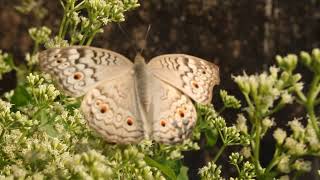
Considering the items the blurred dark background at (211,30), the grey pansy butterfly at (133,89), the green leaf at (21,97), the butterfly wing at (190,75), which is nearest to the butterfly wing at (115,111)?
the grey pansy butterfly at (133,89)

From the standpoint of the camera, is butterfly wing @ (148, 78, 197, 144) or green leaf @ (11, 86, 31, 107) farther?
green leaf @ (11, 86, 31, 107)

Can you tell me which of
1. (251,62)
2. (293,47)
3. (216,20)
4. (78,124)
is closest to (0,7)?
(216,20)

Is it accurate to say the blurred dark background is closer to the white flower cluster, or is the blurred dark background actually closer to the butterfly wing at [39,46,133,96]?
the white flower cluster

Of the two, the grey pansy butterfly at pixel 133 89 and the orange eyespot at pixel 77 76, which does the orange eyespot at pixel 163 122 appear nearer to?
the grey pansy butterfly at pixel 133 89

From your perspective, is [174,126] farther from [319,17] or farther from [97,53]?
[319,17]

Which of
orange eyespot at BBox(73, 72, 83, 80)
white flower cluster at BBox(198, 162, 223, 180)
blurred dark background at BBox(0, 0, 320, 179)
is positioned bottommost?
white flower cluster at BBox(198, 162, 223, 180)

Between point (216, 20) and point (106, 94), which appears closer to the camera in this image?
point (106, 94)

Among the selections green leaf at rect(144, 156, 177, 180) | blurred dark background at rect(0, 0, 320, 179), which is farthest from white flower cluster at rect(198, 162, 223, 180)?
blurred dark background at rect(0, 0, 320, 179)
